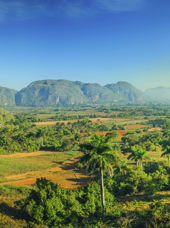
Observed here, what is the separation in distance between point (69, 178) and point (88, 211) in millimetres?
16442

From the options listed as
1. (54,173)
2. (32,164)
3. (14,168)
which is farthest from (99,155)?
(32,164)

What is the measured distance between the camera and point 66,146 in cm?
5431

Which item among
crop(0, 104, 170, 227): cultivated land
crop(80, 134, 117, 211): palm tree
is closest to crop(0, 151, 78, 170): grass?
crop(0, 104, 170, 227): cultivated land

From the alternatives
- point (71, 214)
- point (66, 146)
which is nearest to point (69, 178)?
point (71, 214)

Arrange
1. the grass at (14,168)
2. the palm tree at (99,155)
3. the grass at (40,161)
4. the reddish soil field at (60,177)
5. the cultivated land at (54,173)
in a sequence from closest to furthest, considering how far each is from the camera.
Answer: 1. the palm tree at (99,155)
2. the cultivated land at (54,173)
3. the reddish soil field at (60,177)
4. the grass at (14,168)
5. the grass at (40,161)

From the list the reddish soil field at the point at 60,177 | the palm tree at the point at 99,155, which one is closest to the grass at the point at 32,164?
the reddish soil field at the point at 60,177

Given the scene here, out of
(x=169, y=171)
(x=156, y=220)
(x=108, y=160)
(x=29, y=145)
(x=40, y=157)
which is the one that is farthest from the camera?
(x=29, y=145)

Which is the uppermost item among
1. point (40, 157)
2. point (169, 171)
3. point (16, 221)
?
point (16, 221)

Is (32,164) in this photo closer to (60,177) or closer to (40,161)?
(40,161)

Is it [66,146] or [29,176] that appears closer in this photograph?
[29,176]

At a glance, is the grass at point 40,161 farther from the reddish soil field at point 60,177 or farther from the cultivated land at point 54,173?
the reddish soil field at point 60,177

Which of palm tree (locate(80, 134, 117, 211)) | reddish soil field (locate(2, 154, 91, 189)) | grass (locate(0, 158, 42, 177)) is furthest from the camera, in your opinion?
grass (locate(0, 158, 42, 177))

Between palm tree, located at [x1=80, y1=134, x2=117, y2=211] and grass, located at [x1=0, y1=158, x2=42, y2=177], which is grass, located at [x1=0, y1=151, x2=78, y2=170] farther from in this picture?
palm tree, located at [x1=80, y1=134, x2=117, y2=211]

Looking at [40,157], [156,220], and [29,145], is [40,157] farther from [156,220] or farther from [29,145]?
[156,220]
